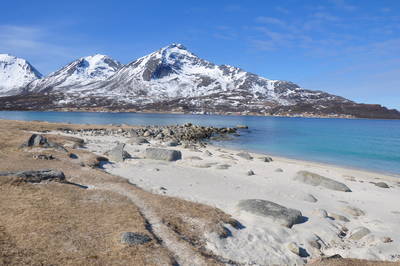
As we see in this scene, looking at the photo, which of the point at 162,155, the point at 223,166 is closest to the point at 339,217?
the point at 223,166

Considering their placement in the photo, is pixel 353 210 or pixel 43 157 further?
pixel 43 157

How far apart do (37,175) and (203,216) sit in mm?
10620

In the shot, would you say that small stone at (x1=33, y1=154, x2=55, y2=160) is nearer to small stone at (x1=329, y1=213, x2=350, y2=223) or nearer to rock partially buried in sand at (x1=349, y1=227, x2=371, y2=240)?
small stone at (x1=329, y1=213, x2=350, y2=223)

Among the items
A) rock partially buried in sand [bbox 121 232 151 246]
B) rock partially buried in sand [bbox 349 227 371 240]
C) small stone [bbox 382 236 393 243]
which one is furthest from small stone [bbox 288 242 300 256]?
rock partially buried in sand [bbox 121 232 151 246]

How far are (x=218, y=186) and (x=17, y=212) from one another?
46.5ft

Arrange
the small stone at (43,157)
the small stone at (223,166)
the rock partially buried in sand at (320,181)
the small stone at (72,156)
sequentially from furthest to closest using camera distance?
the small stone at (223,166) → the small stone at (72,156) → the rock partially buried in sand at (320,181) → the small stone at (43,157)

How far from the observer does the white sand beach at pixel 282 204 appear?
43.4 feet

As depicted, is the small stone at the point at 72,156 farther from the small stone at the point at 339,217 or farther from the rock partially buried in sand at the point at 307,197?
the small stone at the point at 339,217

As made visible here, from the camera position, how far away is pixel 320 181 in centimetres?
2608

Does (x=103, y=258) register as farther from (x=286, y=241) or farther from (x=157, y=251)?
(x=286, y=241)

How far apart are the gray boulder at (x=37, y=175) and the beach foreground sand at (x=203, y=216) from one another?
3.75 ft

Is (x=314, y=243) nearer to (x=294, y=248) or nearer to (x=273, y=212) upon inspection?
(x=294, y=248)

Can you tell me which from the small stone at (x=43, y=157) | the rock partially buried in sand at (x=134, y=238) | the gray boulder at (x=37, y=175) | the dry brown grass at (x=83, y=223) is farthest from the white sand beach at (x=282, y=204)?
the gray boulder at (x=37, y=175)

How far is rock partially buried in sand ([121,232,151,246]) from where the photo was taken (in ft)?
36.0
